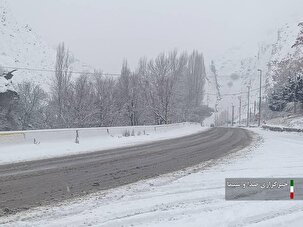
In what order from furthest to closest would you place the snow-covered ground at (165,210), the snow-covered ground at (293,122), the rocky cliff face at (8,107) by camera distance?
1. the snow-covered ground at (293,122)
2. the rocky cliff face at (8,107)
3. the snow-covered ground at (165,210)

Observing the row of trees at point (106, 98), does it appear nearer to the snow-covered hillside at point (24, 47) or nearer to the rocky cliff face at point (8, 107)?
the rocky cliff face at point (8, 107)

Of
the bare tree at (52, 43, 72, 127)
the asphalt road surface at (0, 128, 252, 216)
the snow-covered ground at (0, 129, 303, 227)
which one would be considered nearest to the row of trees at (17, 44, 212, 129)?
the bare tree at (52, 43, 72, 127)

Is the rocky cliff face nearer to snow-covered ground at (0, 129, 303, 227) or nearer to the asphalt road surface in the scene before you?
the asphalt road surface

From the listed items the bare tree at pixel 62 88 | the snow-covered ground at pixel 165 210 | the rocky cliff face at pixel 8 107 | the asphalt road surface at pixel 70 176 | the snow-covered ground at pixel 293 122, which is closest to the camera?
the snow-covered ground at pixel 165 210

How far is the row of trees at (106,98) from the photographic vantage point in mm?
53344

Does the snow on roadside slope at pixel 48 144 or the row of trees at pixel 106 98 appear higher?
the row of trees at pixel 106 98

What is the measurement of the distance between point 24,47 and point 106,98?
61165 mm

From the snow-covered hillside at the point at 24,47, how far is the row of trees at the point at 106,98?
2936 cm

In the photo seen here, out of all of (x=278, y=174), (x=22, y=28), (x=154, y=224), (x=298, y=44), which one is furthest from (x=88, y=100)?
(x=298, y=44)

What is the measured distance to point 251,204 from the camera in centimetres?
782

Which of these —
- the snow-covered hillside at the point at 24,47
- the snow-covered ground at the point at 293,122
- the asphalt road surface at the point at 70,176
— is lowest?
the asphalt road surface at the point at 70,176

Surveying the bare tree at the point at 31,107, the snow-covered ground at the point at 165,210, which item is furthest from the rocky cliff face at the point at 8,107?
the snow-covered ground at the point at 165,210

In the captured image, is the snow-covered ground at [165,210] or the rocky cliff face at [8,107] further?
the rocky cliff face at [8,107]

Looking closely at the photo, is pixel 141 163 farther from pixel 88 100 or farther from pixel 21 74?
pixel 21 74
